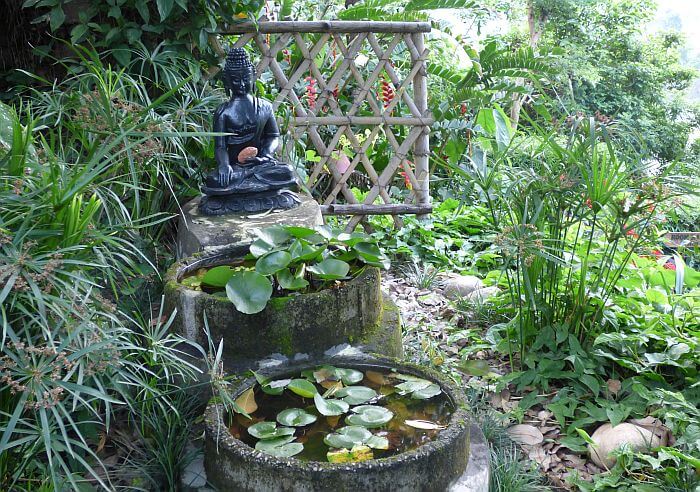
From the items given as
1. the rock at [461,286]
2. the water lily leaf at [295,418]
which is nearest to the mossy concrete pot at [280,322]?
the water lily leaf at [295,418]

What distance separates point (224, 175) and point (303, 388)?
1.66m

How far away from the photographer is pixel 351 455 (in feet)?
7.24

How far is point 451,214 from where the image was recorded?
563 centimetres

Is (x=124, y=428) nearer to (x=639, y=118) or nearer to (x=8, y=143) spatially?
(x=8, y=143)

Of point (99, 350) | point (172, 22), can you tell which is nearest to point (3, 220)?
point (99, 350)

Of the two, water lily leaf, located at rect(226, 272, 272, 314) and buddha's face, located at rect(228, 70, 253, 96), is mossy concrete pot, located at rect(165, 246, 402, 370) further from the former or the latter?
buddha's face, located at rect(228, 70, 253, 96)

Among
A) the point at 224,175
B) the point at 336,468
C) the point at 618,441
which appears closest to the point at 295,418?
the point at 336,468

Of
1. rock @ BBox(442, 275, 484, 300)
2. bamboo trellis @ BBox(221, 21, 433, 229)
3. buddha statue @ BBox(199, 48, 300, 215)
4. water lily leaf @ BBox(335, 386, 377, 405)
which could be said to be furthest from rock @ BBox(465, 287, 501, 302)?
water lily leaf @ BBox(335, 386, 377, 405)

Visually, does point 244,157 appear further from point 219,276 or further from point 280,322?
point 280,322

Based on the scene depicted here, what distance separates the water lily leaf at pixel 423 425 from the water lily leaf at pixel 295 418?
0.32 metres

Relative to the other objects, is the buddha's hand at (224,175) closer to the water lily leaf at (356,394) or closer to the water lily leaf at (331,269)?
the water lily leaf at (331,269)

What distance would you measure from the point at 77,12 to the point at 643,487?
4.04 meters

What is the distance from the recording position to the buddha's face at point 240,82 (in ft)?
12.4

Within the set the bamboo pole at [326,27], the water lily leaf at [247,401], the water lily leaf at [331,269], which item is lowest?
the water lily leaf at [247,401]
